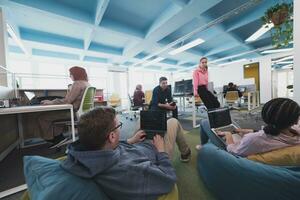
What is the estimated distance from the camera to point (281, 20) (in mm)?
1957

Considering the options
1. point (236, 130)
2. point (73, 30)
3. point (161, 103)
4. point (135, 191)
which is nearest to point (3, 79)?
point (73, 30)

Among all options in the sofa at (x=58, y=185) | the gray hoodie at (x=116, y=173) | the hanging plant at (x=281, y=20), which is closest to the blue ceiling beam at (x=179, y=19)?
the hanging plant at (x=281, y=20)

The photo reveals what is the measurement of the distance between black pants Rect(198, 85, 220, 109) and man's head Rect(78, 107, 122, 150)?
7.65 ft

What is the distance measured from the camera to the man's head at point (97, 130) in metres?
0.61

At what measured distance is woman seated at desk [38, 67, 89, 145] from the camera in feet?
6.68

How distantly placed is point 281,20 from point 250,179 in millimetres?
2279

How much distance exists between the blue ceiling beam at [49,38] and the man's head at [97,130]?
5348 millimetres

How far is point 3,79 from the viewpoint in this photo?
2.65 metres

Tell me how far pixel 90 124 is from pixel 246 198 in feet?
2.93

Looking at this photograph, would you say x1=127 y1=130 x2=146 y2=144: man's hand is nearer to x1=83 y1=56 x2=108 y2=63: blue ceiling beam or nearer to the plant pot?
the plant pot

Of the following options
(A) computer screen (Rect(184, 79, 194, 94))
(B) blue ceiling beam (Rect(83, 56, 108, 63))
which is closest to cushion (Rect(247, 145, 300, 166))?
(A) computer screen (Rect(184, 79, 194, 94))

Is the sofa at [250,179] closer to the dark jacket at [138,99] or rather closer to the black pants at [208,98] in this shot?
the black pants at [208,98]

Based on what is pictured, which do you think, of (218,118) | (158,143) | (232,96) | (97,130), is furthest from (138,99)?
(97,130)

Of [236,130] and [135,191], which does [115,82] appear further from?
[135,191]
